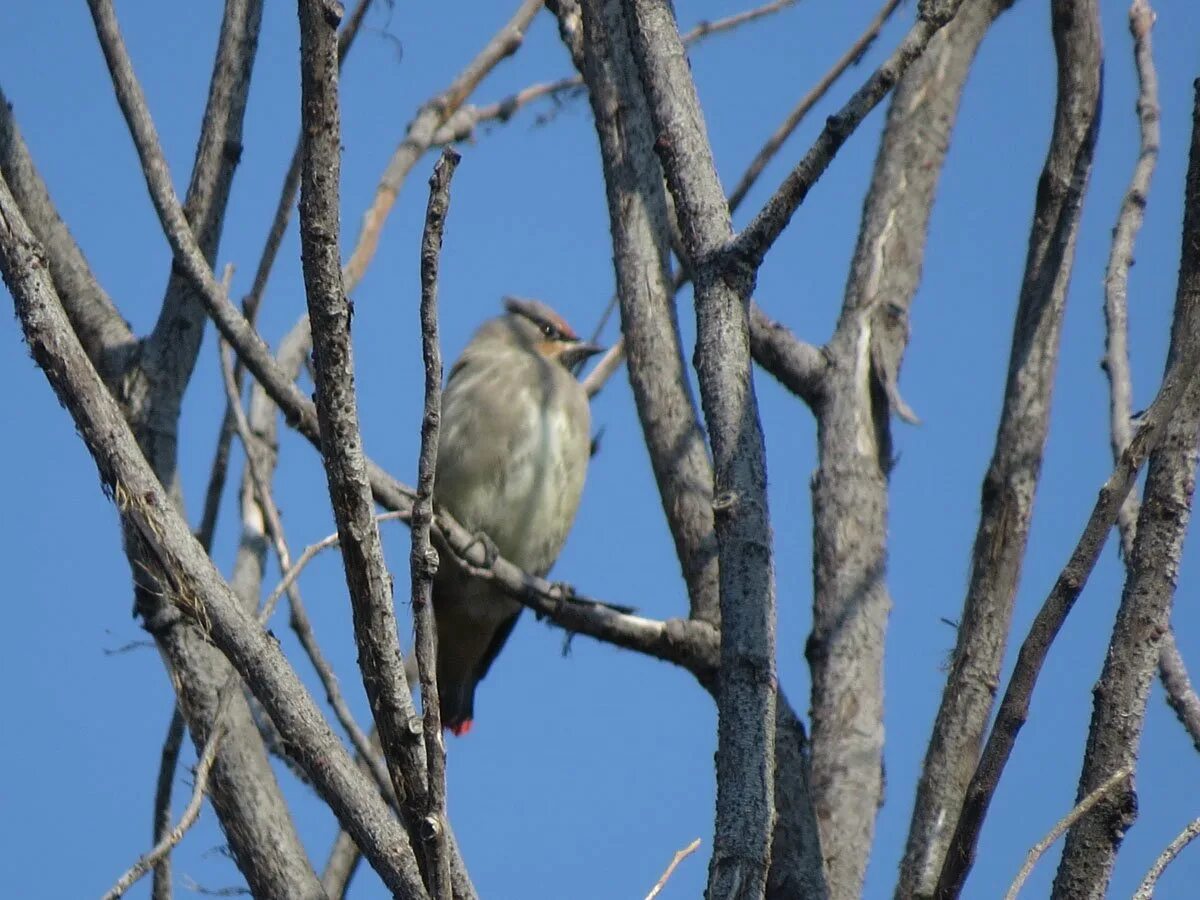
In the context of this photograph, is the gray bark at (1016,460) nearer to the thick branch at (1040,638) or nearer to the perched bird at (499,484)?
the thick branch at (1040,638)

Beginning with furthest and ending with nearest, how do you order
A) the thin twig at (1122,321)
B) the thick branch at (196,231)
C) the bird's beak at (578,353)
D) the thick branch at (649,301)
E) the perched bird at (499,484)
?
the bird's beak at (578,353)
the perched bird at (499,484)
the thick branch at (196,231)
the thick branch at (649,301)
the thin twig at (1122,321)

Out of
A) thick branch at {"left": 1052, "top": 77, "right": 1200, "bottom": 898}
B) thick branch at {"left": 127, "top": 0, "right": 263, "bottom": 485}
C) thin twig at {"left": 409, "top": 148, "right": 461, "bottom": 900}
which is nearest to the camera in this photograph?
thin twig at {"left": 409, "top": 148, "right": 461, "bottom": 900}

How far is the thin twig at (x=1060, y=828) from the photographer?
2.11 metres

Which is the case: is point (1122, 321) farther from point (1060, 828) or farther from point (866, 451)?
point (1060, 828)

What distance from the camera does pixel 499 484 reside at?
571cm

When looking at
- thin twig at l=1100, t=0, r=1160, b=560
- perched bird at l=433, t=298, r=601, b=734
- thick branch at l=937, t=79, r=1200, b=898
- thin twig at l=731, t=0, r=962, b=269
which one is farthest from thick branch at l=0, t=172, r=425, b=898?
perched bird at l=433, t=298, r=601, b=734

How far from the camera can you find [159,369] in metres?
3.80

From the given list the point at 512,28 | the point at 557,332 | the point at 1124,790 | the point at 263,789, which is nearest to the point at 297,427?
the point at 263,789

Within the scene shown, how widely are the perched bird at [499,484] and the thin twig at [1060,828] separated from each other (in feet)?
11.2

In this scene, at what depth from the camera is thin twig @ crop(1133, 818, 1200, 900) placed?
2263 mm

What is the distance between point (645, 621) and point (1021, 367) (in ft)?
3.30

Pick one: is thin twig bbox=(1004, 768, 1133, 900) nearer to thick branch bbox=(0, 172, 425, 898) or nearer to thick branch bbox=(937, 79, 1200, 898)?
thick branch bbox=(937, 79, 1200, 898)

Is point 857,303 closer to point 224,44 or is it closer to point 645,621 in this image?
point 645,621

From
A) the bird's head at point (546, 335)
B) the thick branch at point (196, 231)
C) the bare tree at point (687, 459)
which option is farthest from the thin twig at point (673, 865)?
the bird's head at point (546, 335)
